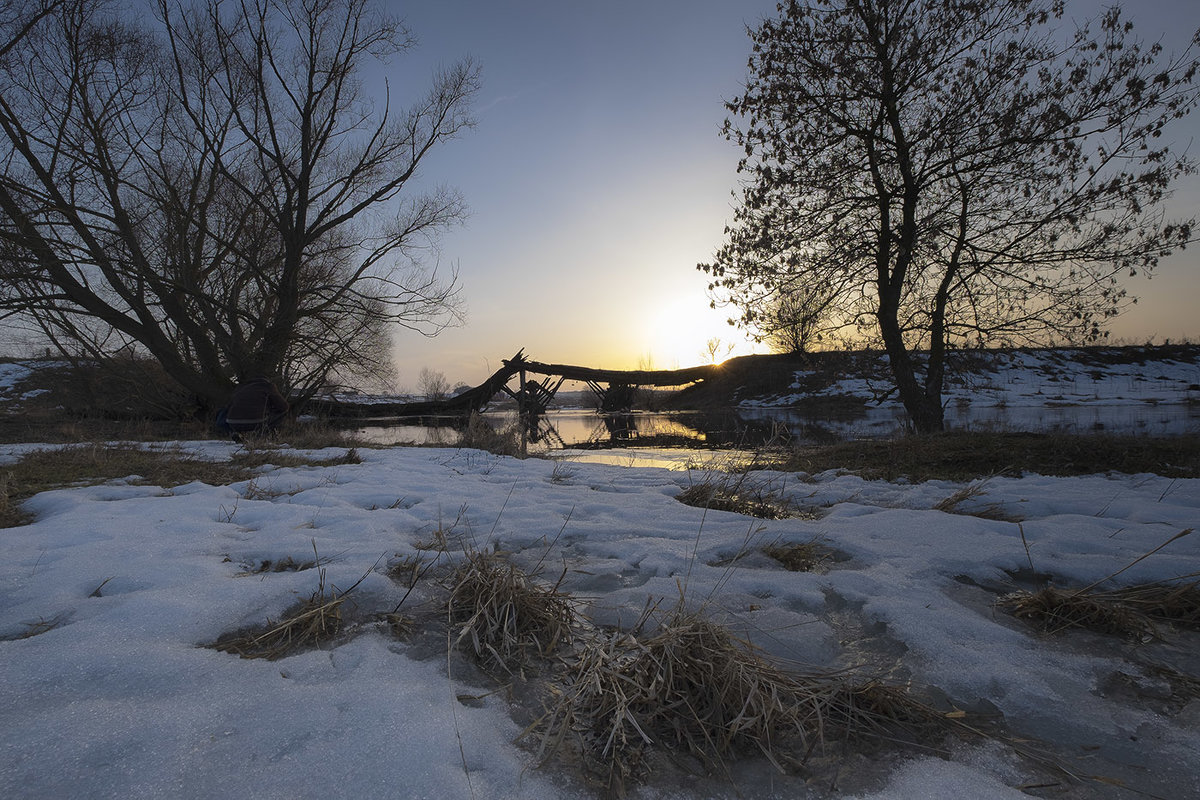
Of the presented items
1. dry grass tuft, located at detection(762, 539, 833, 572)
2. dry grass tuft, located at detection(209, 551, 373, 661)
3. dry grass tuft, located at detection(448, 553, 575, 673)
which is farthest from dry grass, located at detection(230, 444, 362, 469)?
dry grass tuft, located at detection(762, 539, 833, 572)

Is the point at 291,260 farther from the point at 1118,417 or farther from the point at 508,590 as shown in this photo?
the point at 1118,417

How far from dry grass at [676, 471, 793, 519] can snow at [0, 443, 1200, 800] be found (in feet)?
1.02

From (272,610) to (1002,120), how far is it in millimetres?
8625

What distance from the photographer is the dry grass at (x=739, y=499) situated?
12.0 feet

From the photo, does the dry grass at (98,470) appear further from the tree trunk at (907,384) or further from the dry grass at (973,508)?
the tree trunk at (907,384)

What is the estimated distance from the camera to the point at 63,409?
12.6 metres

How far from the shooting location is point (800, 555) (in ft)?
8.45

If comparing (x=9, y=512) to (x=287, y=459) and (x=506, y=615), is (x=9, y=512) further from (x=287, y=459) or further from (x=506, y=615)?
(x=506, y=615)

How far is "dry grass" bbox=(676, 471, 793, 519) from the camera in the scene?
144 inches

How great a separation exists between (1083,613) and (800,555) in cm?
104

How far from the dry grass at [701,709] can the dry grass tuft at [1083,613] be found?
0.93 m

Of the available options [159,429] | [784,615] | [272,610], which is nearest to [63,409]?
[159,429]

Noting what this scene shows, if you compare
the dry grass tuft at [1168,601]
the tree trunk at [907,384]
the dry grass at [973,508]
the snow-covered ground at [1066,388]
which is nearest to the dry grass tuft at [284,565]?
the dry grass tuft at [1168,601]

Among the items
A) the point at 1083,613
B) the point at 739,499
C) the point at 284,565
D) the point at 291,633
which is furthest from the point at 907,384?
the point at 291,633
